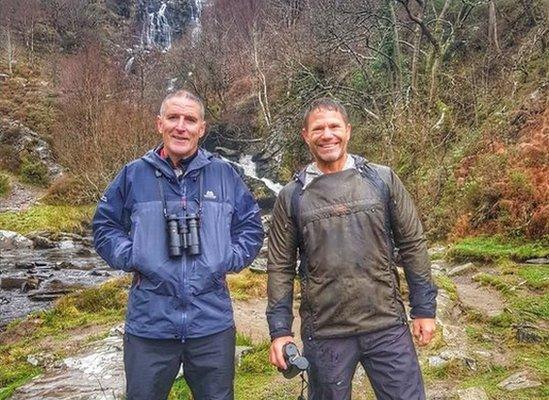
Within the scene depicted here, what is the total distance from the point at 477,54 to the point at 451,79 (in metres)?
5.31

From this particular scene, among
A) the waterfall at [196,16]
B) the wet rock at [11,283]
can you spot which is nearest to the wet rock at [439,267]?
the wet rock at [11,283]

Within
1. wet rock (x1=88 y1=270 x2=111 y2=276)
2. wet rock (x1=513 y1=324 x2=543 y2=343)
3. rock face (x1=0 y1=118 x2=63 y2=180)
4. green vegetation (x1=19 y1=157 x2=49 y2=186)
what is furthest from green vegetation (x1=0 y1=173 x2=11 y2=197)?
wet rock (x1=513 y1=324 x2=543 y2=343)

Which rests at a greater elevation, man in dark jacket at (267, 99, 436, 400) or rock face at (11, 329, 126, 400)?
man in dark jacket at (267, 99, 436, 400)

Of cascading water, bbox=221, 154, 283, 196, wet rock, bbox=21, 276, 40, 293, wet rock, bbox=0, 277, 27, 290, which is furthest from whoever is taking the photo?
cascading water, bbox=221, 154, 283, 196

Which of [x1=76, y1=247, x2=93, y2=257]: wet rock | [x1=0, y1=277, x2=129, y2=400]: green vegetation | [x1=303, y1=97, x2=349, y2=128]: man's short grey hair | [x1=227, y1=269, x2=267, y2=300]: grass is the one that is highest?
[x1=303, y1=97, x2=349, y2=128]: man's short grey hair

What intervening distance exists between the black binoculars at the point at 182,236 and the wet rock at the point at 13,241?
17.9 meters

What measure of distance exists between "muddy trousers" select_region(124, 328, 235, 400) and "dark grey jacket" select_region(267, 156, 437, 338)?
30 cm

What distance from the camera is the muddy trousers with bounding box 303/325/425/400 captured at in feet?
8.68

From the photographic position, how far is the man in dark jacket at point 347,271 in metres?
2.67

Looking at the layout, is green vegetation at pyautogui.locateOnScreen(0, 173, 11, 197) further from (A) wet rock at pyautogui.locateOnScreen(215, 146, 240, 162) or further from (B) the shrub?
(A) wet rock at pyautogui.locateOnScreen(215, 146, 240, 162)

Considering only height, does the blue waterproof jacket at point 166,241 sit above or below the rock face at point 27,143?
below

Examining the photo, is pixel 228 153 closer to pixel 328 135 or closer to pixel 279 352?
pixel 328 135

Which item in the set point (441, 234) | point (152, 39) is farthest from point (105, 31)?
point (441, 234)

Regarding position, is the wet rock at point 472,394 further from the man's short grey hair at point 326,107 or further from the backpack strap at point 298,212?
the man's short grey hair at point 326,107
